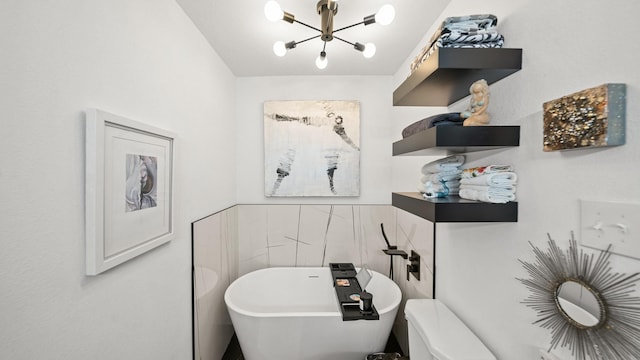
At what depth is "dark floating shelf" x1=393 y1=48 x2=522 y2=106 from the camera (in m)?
0.84

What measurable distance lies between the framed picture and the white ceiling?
2.66 ft

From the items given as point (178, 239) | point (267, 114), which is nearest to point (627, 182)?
point (178, 239)

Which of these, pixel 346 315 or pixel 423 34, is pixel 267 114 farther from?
pixel 346 315

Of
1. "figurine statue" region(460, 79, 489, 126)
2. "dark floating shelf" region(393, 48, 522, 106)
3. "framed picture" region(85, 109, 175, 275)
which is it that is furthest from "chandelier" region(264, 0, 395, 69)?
"framed picture" region(85, 109, 175, 275)

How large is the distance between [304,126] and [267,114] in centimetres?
36

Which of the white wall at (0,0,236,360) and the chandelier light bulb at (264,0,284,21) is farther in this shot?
the chandelier light bulb at (264,0,284,21)

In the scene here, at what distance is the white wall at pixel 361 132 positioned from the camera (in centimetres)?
232

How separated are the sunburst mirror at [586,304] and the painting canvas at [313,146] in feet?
5.28

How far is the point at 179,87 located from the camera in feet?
→ 4.38

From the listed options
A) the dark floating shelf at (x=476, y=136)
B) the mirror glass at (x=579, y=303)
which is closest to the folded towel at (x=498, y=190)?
the dark floating shelf at (x=476, y=136)

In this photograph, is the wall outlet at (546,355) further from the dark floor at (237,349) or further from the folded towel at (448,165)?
the dark floor at (237,349)

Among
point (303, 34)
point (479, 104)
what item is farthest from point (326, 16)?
point (479, 104)

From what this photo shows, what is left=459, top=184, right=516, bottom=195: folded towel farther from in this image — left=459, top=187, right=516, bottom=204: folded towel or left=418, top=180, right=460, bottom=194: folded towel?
left=418, top=180, right=460, bottom=194: folded towel

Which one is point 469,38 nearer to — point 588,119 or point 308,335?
point 588,119
